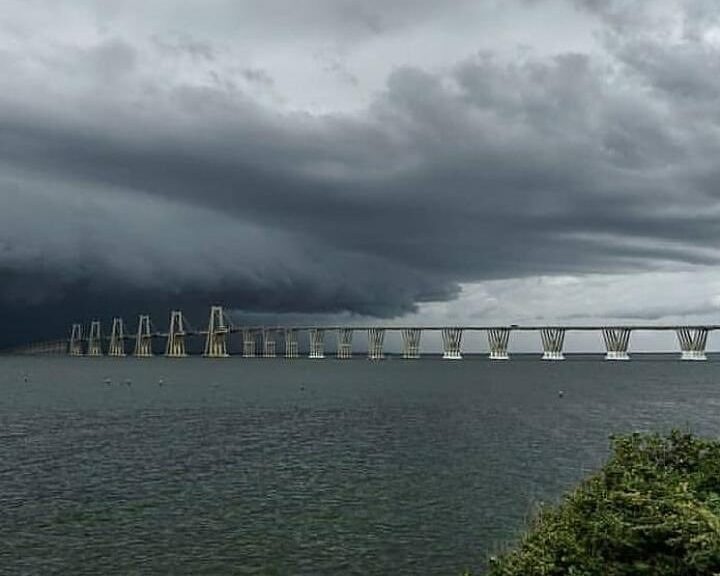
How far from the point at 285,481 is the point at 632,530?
33.6 metres

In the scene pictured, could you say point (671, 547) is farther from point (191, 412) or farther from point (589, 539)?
point (191, 412)

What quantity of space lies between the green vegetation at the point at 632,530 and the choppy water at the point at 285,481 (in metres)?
6.91

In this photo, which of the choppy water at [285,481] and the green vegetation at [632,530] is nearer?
the green vegetation at [632,530]

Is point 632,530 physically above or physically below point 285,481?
above

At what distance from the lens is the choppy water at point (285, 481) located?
107ft

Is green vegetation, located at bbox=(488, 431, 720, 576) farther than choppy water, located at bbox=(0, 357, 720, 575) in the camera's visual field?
No

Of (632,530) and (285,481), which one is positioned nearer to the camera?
(632,530)

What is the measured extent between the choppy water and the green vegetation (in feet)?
22.7

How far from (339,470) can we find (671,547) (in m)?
37.4

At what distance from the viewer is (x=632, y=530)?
58.9 feet

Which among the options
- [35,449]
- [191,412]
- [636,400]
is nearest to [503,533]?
[35,449]

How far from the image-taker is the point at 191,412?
10238cm

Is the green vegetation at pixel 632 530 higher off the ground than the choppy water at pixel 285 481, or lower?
higher

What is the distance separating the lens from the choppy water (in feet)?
107
